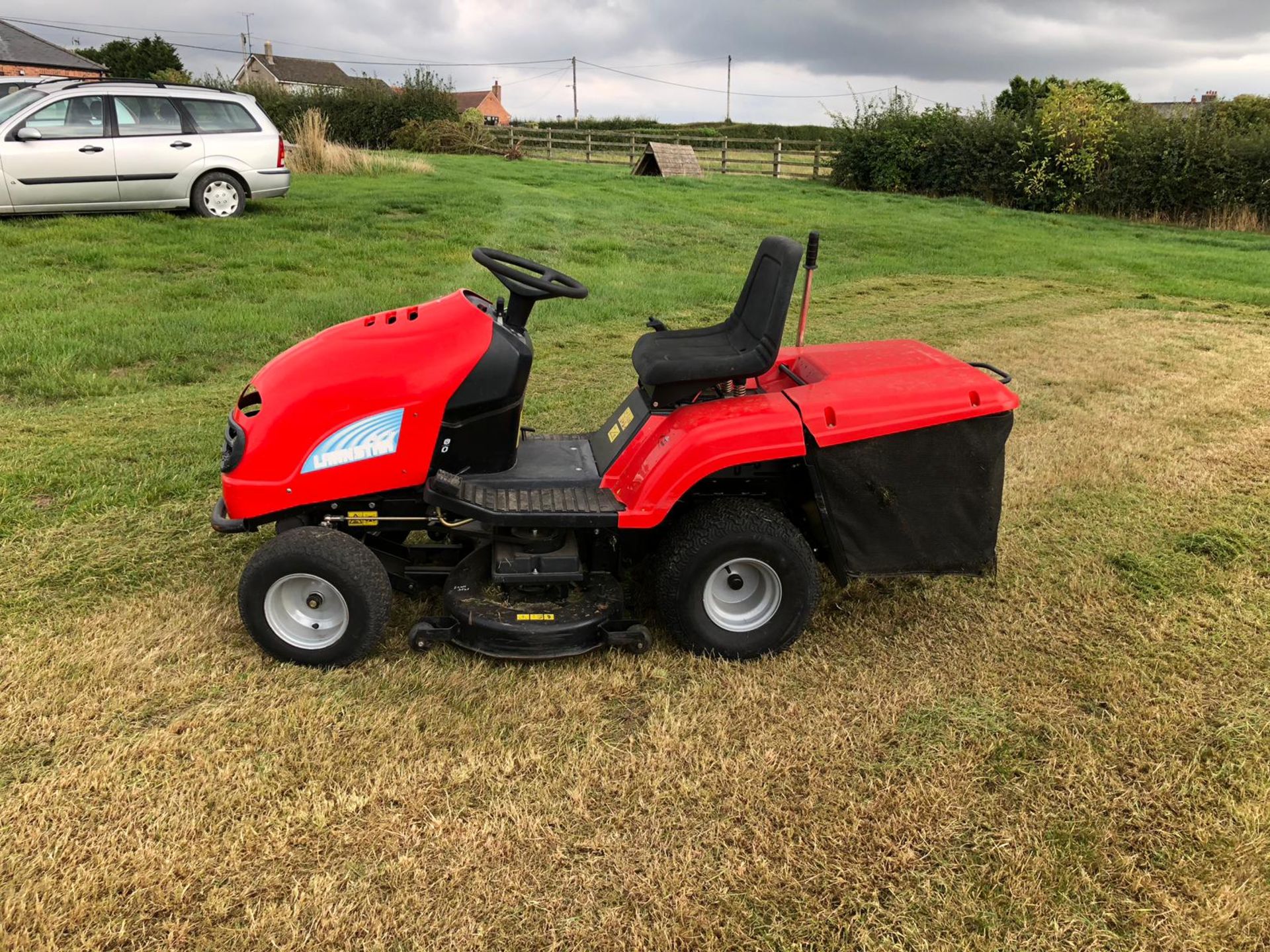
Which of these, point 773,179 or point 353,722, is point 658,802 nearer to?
point 353,722

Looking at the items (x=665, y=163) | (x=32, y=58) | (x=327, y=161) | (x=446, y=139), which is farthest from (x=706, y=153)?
(x=32, y=58)

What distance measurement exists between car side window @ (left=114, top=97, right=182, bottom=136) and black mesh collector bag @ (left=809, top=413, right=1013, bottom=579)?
9.42 meters

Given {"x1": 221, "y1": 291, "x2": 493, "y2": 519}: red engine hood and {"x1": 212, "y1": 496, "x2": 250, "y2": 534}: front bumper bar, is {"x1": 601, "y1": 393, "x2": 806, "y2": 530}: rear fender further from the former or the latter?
{"x1": 212, "y1": 496, "x2": 250, "y2": 534}: front bumper bar

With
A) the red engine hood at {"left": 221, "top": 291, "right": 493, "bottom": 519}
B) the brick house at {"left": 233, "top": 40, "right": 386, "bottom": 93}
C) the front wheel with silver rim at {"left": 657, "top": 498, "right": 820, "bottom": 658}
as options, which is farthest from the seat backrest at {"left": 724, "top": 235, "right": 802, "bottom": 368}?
the brick house at {"left": 233, "top": 40, "right": 386, "bottom": 93}

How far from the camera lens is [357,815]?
7.56ft

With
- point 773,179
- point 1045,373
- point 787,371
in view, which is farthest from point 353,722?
point 773,179

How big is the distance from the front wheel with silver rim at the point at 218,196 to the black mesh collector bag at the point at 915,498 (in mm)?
9326

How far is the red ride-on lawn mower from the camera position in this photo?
2838 millimetres

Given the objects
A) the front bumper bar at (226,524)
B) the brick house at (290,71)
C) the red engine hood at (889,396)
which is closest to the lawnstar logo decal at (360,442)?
the front bumper bar at (226,524)

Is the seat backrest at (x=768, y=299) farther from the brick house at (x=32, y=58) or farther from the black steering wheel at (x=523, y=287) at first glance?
the brick house at (x=32, y=58)

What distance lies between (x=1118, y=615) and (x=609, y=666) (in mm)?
1930

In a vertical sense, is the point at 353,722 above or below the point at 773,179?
below

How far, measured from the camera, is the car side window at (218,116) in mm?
9727

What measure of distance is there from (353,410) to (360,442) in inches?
4.2
